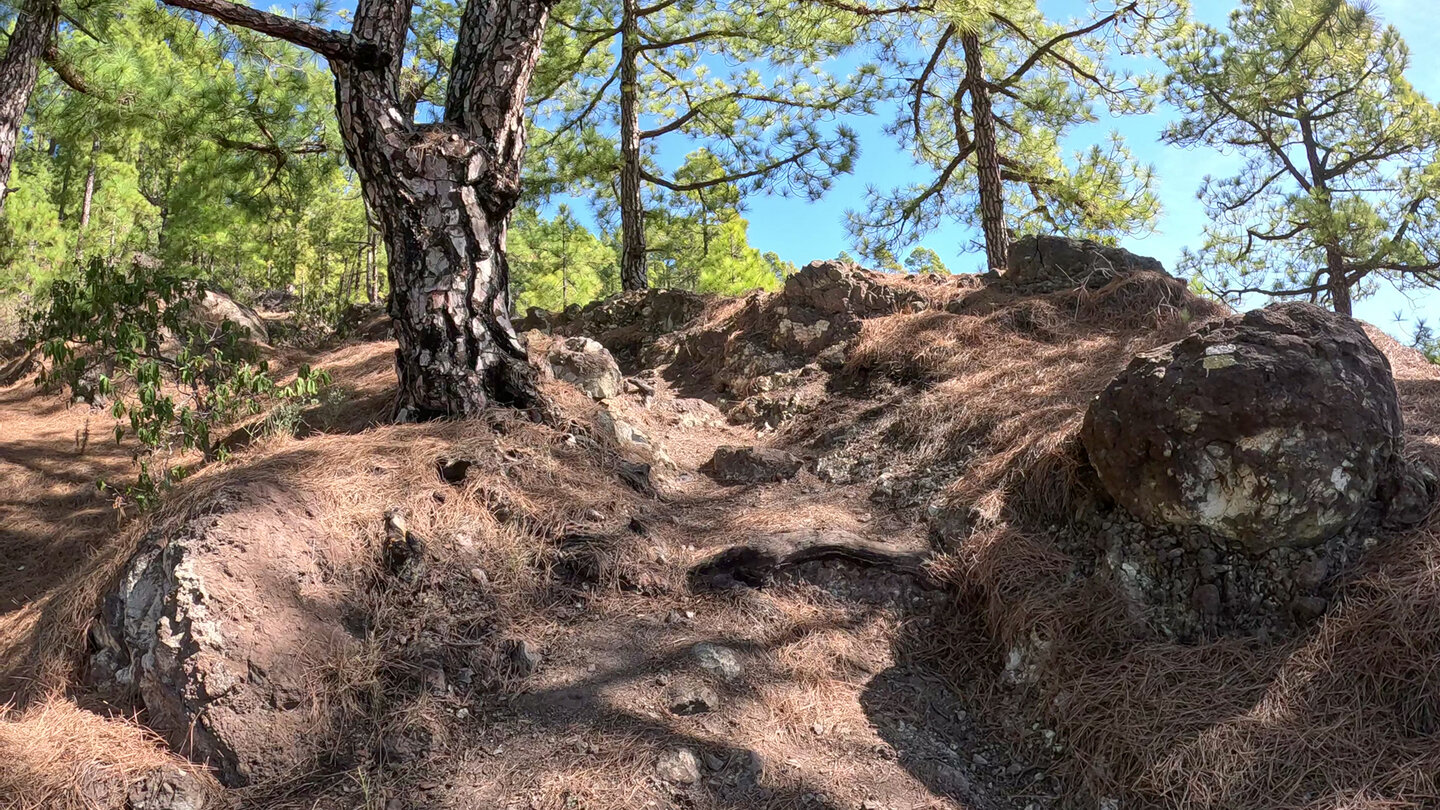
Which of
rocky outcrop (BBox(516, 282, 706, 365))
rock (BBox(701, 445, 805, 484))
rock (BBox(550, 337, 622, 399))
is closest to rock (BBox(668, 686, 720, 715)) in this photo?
rock (BBox(701, 445, 805, 484))

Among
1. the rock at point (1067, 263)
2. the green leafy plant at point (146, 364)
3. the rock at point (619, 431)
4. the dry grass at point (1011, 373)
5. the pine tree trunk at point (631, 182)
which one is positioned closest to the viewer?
the dry grass at point (1011, 373)

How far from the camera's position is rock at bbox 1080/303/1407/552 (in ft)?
8.80

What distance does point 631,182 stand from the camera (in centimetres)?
795

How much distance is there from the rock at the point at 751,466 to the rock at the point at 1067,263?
242cm

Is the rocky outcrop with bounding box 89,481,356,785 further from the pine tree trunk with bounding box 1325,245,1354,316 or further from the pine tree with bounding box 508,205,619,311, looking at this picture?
the pine tree with bounding box 508,205,619,311

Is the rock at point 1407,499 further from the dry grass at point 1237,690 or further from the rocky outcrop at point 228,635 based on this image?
the rocky outcrop at point 228,635

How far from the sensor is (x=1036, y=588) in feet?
9.68

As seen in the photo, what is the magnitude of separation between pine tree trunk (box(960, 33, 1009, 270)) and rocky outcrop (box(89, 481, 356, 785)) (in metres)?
6.03

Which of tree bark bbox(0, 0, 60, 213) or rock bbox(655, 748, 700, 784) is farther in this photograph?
tree bark bbox(0, 0, 60, 213)

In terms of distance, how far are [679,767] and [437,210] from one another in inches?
103

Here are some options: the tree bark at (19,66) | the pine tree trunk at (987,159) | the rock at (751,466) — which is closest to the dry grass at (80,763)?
the rock at (751,466)

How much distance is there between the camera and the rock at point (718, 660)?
8.77ft

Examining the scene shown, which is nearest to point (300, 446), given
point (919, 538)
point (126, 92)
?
point (919, 538)

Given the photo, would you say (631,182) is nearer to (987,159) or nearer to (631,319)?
(631,319)
